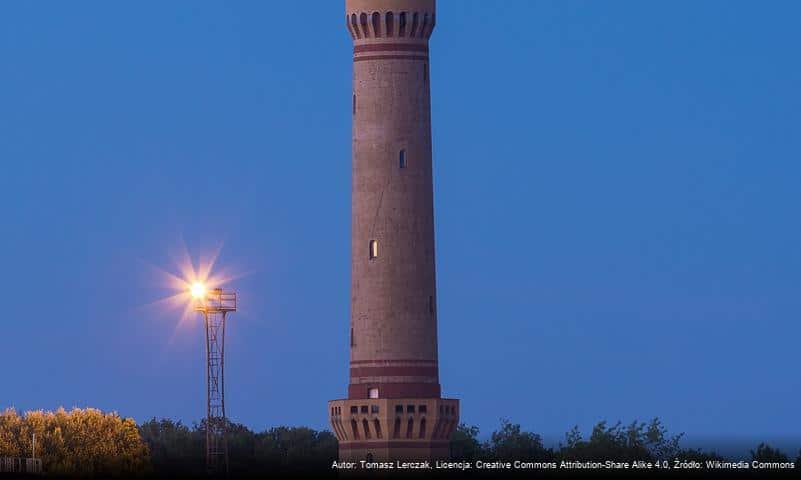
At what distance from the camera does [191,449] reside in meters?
Result: 138

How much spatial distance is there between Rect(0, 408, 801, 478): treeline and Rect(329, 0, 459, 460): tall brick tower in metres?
10.3

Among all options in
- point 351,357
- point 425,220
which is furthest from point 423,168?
point 351,357

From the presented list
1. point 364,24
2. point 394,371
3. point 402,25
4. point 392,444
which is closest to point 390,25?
point 402,25

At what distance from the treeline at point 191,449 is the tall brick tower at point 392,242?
33.8ft

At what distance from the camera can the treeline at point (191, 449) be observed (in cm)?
12412

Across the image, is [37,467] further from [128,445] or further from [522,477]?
[522,477]

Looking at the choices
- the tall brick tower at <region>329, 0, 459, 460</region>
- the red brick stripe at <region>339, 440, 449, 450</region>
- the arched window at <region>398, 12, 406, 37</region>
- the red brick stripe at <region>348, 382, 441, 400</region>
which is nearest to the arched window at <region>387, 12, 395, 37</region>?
the tall brick tower at <region>329, 0, 459, 460</region>

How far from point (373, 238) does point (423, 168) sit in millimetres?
3948

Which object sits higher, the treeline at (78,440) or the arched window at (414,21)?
the arched window at (414,21)

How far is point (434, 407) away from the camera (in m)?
110

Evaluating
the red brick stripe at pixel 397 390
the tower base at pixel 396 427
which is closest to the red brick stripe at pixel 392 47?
the red brick stripe at pixel 397 390

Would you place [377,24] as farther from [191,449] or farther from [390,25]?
[191,449]

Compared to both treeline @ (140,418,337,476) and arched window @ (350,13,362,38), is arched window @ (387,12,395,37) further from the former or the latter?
treeline @ (140,418,337,476)

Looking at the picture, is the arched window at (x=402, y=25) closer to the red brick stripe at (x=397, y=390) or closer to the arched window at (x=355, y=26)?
A: the arched window at (x=355, y=26)
